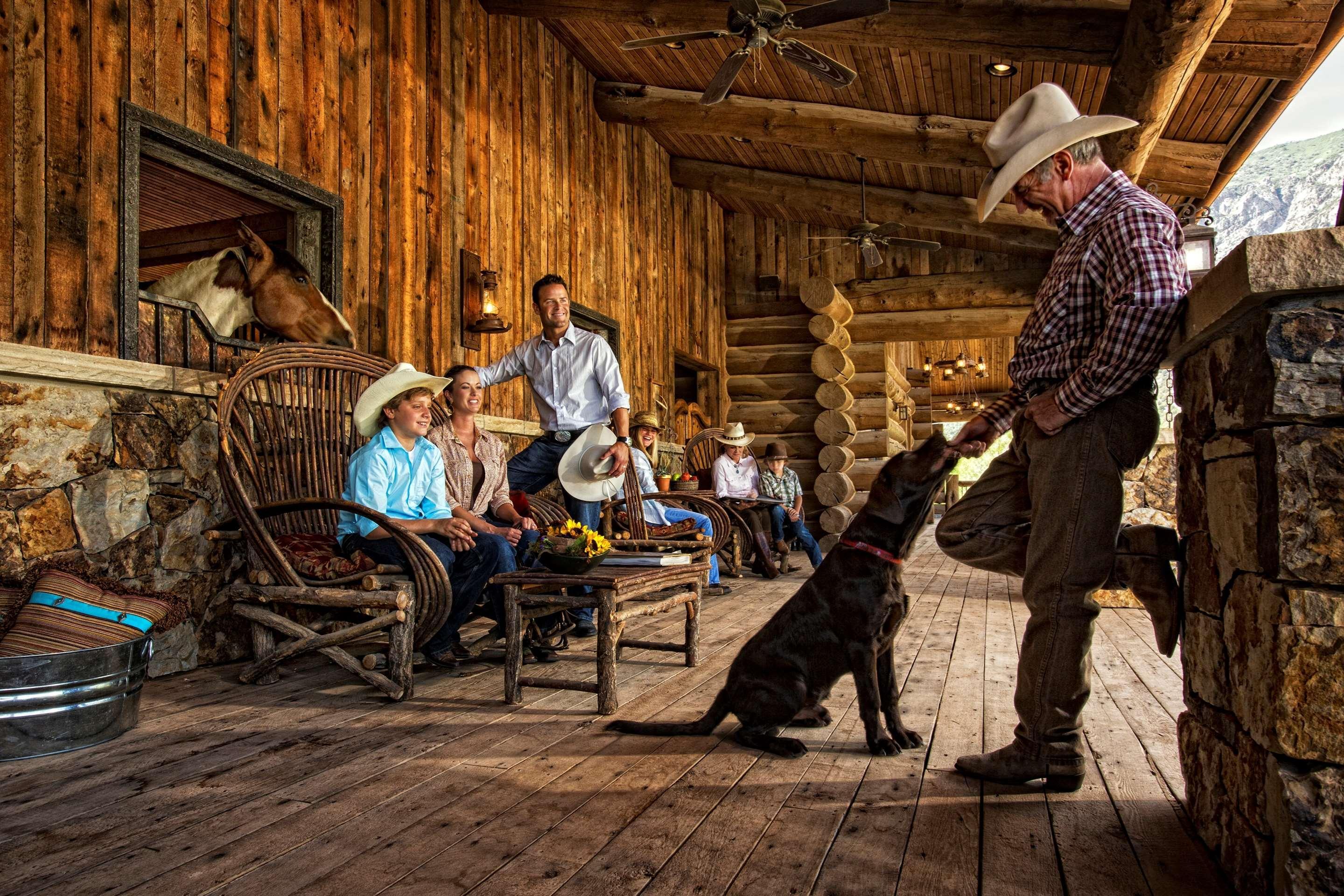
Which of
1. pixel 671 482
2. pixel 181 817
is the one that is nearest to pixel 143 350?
pixel 181 817

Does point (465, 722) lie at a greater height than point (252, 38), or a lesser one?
lesser

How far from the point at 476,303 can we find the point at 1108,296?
4678 millimetres

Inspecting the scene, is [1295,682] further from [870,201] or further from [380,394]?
[870,201]

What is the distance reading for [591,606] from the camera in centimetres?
289

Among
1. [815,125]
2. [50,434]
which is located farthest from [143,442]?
[815,125]

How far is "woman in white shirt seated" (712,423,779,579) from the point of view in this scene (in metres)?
7.27

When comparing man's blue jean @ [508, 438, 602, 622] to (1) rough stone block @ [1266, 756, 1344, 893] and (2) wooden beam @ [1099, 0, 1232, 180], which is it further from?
(1) rough stone block @ [1266, 756, 1344, 893]

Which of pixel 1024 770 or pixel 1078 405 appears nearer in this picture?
pixel 1078 405

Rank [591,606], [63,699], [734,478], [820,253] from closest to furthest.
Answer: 1. [63,699]
2. [591,606]
3. [734,478]
4. [820,253]

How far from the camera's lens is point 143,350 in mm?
3592

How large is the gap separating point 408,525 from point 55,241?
5.52 feet

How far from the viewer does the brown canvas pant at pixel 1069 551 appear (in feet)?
6.26

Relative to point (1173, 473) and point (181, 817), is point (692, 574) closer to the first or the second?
point (181, 817)

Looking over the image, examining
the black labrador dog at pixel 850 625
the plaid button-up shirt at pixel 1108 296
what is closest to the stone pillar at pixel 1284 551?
the plaid button-up shirt at pixel 1108 296
